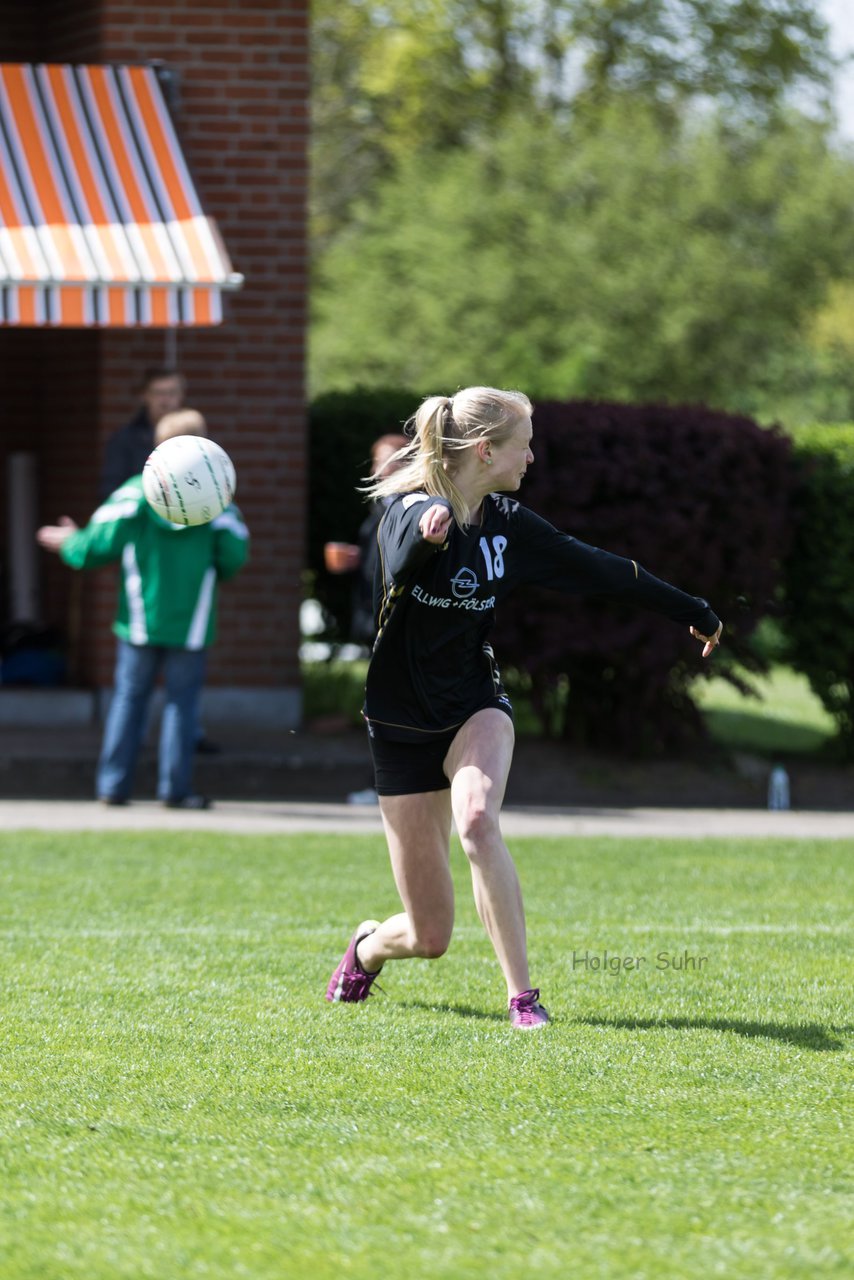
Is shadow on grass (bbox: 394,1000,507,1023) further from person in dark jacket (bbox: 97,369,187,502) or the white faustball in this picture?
person in dark jacket (bbox: 97,369,187,502)

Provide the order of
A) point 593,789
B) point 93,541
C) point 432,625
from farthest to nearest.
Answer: point 593,789 → point 93,541 → point 432,625

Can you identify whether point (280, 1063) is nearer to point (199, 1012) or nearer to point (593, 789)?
point (199, 1012)

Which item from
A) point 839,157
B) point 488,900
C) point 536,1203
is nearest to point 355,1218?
point 536,1203

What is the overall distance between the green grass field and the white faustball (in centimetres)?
166

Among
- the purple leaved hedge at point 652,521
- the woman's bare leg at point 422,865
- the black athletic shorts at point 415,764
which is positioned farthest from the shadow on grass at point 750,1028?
the purple leaved hedge at point 652,521

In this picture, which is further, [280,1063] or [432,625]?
[432,625]

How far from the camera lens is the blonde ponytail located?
5730 millimetres

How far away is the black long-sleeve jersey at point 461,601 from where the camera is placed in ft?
18.9

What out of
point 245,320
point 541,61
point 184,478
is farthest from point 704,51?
point 184,478

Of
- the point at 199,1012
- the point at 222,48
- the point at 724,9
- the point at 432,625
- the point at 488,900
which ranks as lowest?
the point at 199,1012

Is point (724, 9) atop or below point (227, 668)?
atop

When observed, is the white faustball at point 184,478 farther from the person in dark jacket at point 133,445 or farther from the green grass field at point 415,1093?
the person in dark jacket at point 133,445

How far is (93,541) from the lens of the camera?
10633mm

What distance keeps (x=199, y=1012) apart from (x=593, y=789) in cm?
645
